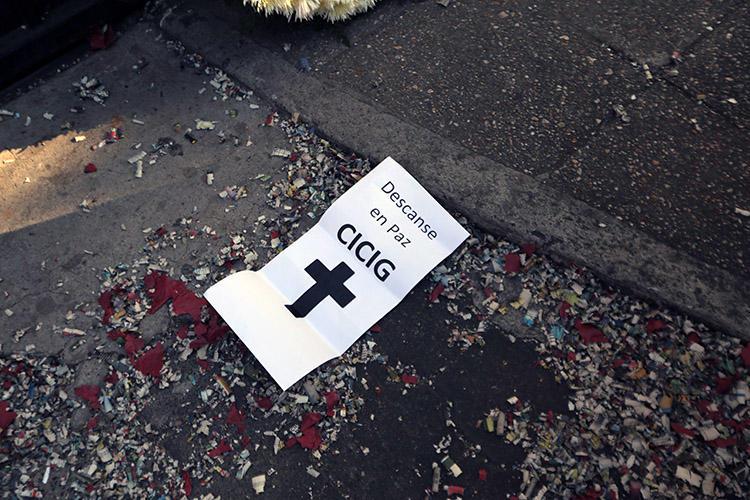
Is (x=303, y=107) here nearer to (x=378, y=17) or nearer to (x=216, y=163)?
(x=216, y=163)

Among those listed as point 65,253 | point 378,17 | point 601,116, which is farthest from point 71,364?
point 601,116

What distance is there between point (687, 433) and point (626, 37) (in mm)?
1870

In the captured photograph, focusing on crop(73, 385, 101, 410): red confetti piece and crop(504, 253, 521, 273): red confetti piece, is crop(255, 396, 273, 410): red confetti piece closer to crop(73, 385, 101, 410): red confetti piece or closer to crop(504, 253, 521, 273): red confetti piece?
crop(73, 385, 101, 410): red confetti piece

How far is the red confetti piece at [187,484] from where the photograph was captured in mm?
1637

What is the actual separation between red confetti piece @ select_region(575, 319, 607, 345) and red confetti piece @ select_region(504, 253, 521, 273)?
304mm

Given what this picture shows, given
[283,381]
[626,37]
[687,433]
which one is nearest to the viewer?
[687,433]

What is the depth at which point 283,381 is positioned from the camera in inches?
70.1

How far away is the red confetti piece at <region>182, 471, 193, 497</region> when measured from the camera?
164 centimetres

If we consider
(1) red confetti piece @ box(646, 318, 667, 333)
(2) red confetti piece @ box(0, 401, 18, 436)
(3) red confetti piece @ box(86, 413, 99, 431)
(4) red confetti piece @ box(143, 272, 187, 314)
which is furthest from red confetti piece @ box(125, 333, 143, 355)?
(1) red confetti piece @ box(646, 318, 667, 333)

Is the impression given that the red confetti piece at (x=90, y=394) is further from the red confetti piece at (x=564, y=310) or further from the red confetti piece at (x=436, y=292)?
the red confetti piece at (x=564, y=310)

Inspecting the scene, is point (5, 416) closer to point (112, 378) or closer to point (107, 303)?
point (112, 378)

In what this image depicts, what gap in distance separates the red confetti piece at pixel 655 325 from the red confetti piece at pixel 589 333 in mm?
163

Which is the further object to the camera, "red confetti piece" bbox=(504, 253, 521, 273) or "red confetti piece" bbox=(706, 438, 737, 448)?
"red confetti piece" bbox=(504, 253, 521, 273)

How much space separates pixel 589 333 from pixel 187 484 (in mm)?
1497
